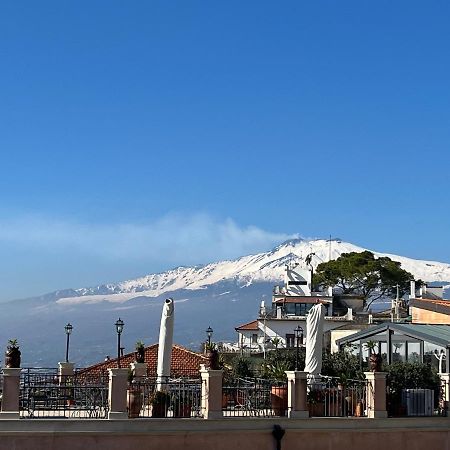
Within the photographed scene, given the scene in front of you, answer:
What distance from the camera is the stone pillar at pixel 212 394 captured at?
22.4 m

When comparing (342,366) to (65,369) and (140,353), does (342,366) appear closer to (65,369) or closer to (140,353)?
(140,353)

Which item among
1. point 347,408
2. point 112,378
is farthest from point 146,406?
point 347,408

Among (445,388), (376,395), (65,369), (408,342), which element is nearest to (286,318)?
(408,342)

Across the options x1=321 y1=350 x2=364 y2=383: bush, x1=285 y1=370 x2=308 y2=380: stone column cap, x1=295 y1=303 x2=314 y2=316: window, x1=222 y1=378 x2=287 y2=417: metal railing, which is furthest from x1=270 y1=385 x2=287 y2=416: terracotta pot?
x1=295 y1=303 x2=314 y2=316: window

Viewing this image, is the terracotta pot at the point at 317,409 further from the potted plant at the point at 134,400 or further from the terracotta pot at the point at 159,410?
the potted plant at the point at 134,400

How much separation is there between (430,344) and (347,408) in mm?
5626

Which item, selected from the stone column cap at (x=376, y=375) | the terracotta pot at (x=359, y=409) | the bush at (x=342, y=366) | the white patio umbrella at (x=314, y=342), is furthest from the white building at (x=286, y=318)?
the stone column cap at (x=376, y=375)

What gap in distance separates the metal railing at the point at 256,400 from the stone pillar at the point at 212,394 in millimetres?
607

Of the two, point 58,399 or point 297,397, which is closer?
point 58,399

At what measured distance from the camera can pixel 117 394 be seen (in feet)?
71.9

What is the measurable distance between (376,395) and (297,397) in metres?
2.15

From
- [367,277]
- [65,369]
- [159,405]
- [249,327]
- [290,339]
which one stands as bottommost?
[159,405]

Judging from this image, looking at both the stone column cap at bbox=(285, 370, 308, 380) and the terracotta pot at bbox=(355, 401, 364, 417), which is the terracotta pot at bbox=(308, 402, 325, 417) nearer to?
the stone column cap at bbox=(285, 370, 308, 380)

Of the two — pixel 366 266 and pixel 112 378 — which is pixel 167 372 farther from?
pixel 366 266
